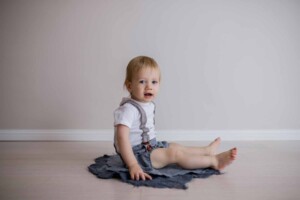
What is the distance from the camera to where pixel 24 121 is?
181 centimetres

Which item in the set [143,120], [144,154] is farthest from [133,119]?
[144,154]

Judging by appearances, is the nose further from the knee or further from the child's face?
the knee

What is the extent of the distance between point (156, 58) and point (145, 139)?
2.25ft

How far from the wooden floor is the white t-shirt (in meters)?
0.23

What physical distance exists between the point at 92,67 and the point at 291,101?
128 centimetres

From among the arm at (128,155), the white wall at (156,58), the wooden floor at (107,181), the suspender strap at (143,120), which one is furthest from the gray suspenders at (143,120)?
the white wall at (156,58)

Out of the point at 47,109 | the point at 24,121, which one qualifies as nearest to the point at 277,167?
the point at 47,109

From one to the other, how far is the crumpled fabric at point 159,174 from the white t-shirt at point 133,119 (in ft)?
0.40

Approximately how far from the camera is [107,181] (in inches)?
43.2

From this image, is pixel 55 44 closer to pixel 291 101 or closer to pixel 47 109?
pixel 47 109

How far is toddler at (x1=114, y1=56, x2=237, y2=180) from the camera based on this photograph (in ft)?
3.83

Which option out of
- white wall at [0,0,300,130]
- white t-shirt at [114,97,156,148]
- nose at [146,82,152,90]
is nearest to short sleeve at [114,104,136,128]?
white t-shirt at [114,97,156,148]

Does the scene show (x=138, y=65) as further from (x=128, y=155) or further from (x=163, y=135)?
(x=163, y=135)

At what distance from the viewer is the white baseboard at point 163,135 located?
181 centimetres
